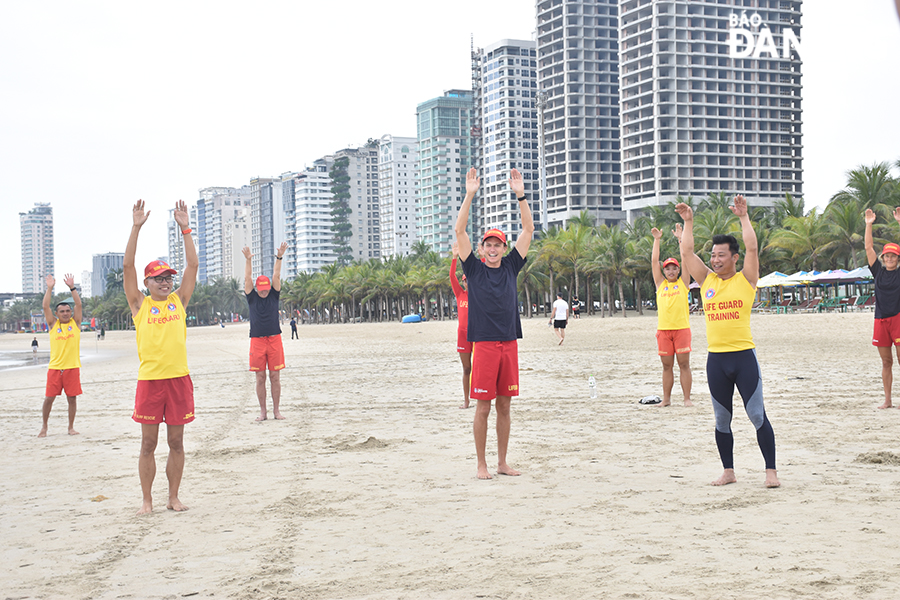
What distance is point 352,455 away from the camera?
7.53 metres

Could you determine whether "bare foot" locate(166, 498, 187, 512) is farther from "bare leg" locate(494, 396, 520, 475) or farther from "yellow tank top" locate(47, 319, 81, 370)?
"yellow tank top" locate(47, 319, 81, 370)

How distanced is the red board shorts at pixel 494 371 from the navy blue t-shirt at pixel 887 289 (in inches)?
204

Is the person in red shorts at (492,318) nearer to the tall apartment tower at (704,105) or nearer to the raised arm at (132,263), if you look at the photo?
the raised arm at (132,263)

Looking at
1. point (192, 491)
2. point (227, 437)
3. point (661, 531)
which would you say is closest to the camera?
point (661, 531)

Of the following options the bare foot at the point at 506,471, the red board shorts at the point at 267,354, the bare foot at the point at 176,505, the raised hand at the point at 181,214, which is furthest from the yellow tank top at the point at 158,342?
the red board shorts at the point at 267,354

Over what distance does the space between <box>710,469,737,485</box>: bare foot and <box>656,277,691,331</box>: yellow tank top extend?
13.5 ft

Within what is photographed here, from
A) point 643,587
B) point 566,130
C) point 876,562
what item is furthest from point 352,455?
point 566,130

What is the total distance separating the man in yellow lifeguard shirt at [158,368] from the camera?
18.4 ft

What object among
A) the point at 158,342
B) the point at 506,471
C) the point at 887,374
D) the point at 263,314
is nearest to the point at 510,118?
the point at 263,314

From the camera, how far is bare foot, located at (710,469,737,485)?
5.78 m

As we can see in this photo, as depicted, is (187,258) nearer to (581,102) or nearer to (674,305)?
(674,305)

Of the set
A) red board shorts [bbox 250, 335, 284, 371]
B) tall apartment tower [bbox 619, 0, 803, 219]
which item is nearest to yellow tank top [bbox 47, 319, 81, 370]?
red board shorts [bbox 250, 335, 284, 371]

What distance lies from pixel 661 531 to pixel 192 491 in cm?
366

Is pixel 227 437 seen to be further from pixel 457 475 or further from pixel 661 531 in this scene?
pixel 661 531
